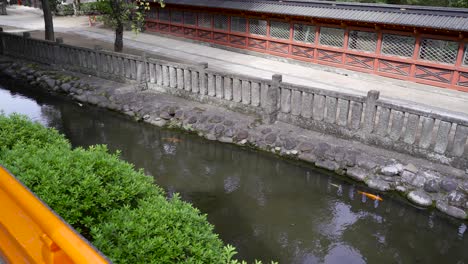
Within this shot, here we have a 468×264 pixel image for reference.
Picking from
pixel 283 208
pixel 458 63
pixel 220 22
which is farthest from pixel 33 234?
pixel 220 22

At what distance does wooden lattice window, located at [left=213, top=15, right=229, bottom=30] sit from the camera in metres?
21.1

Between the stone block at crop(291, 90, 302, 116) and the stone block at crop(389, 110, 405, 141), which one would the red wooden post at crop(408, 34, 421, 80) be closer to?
the stone block at crop(389, 110, 405, 141)

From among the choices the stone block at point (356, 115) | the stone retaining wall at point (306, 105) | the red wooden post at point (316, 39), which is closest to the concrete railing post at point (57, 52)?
the stone retaining wall at point (306, 105)

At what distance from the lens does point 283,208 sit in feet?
28.7

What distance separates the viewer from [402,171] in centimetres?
890

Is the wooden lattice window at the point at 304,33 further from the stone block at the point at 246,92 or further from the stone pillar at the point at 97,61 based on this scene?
the stone pillar at the point at 97,61

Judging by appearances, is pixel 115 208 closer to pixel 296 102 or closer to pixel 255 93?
pixel 296 102

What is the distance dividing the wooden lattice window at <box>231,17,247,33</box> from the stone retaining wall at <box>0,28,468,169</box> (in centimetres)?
779

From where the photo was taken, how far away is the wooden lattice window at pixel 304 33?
17750 millimetres

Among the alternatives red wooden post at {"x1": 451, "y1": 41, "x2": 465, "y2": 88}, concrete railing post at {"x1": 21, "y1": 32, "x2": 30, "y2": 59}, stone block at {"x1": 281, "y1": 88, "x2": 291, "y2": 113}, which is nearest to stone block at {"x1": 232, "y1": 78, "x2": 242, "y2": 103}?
stone block at {"x1": 281, "y1": 88, "x2": 291, "y2": 113}

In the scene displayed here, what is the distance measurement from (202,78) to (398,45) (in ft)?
26.2

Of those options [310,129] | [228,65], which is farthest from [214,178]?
[228,65]

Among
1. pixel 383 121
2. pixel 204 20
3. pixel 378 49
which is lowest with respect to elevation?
pixel 383 121

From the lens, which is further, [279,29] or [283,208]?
[279,29]
